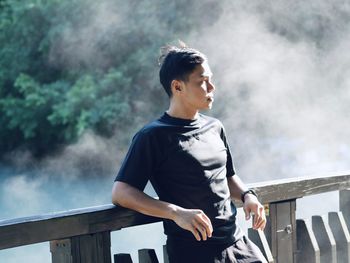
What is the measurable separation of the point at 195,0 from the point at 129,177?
8.00 meters

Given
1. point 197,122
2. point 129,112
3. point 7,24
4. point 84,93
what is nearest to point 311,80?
point 129,112

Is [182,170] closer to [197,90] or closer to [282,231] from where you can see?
[197,90]

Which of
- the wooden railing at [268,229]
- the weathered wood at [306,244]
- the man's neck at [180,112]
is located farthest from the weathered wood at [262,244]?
the man's neck at [180,112]

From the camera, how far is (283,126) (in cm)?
973

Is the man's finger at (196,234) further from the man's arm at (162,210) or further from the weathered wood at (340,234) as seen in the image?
the weathered wood at (340,234)

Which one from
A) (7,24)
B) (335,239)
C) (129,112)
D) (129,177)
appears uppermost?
(7,24)

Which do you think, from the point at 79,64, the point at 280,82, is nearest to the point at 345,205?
the point at 280,82

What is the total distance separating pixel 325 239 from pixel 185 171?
0.92 metres

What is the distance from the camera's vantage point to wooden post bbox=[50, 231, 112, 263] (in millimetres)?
1629

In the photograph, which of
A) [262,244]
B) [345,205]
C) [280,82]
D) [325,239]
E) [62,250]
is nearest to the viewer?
[62,250]

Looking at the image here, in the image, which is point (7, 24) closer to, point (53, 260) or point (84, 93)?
point (84, 93)

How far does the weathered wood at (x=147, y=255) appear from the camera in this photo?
1.81 metres

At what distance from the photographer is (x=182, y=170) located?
1670 mm

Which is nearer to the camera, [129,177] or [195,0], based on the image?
[129,177]
